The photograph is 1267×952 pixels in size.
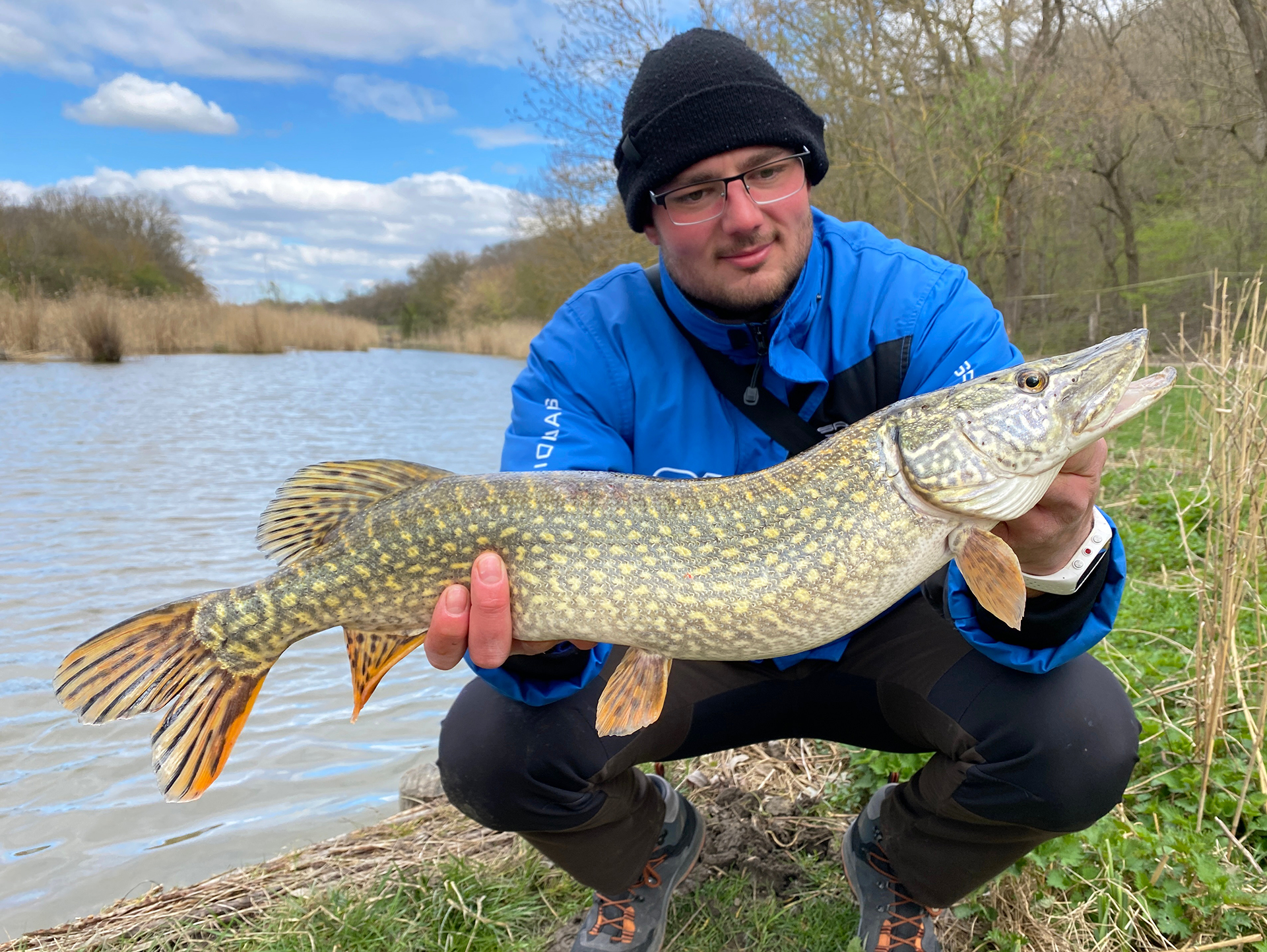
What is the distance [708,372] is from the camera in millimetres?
2355

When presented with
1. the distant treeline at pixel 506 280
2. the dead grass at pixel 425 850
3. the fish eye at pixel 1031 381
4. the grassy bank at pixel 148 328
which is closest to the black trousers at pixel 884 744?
the dead grass at pixel 425 850

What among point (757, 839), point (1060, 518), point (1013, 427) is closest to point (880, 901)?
point (757, 839)

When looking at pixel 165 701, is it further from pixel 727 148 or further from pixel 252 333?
pixel 252 333

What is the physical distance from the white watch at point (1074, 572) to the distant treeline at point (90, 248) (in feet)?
90.0

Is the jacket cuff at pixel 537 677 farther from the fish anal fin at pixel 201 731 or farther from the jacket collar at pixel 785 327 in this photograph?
the jacket collar at pixel 785 327

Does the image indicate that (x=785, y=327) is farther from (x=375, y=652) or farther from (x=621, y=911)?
(x=621, y=911)

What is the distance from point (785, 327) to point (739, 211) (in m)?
0.36

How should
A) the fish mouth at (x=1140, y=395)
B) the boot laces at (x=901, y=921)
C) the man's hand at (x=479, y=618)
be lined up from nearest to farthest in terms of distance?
the fish mouth at (x=1140, y=395) < the man's hand at (x=479, y=618) < the boot laces at (x=901, y=921)

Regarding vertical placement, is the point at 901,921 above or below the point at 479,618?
below

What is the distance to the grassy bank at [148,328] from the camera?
2011 centimetres

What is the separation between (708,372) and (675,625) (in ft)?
2.78

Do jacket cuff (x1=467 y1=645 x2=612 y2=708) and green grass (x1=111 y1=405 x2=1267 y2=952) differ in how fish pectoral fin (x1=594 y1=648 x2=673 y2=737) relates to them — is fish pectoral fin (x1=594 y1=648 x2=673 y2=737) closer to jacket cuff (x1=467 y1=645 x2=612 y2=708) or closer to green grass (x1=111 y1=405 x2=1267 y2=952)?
jacket cuff (x1=467 y1=645 x2=612 y2=708)

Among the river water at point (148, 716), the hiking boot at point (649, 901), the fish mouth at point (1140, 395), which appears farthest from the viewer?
the river water at point (148, 716)

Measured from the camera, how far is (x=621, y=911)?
2.11 meters
